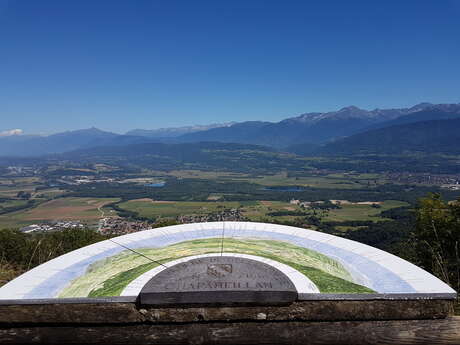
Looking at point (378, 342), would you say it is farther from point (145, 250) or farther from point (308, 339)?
point (145, 250)

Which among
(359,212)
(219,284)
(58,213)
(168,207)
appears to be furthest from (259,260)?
(58,213)

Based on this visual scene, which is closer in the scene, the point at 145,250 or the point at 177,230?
the point at 145,250

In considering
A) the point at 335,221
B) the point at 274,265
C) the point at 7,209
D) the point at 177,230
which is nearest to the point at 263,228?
the point at 177,230

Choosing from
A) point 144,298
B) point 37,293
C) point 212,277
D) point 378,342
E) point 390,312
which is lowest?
point 37,293

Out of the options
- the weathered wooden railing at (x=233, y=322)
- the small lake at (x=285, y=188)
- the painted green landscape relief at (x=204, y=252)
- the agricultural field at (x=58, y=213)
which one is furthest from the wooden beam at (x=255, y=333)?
the small lake at (x=285, y=188)

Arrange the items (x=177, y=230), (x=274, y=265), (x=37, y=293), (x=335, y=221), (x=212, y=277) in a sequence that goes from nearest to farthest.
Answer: (x=212, y=277), (x=37, y=293), (x=274, y=265), (x=177, y=230), (x=335, y=221)

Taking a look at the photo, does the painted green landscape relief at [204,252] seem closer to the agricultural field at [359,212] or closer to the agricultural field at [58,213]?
the agricultural field at [359,212]
